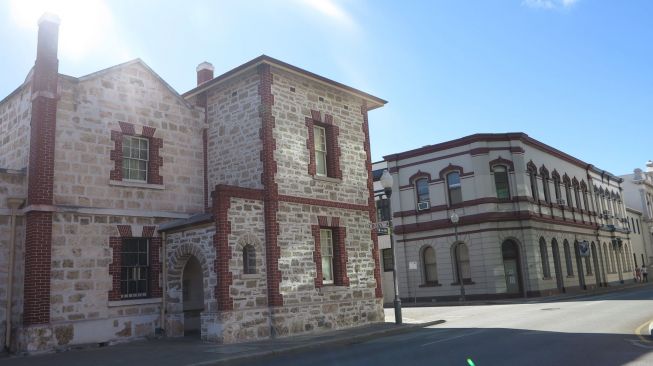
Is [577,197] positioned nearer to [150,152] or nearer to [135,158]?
[150,152]

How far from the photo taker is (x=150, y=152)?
17.7 meters

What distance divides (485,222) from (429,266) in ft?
15.7

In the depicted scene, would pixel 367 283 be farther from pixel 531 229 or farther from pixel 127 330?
pixel 531 229

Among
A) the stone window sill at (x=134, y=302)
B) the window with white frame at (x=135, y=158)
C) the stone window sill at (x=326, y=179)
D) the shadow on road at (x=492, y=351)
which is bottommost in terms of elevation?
the shadow on road at (x=492, y=351)

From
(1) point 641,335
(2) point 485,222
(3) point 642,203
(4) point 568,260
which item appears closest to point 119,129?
(1) point 641,335

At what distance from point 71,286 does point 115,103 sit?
5.60 meters

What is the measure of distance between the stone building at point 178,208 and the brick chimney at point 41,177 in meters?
0.04

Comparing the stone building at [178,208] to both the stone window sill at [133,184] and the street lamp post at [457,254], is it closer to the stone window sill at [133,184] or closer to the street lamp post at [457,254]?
the stone window sill at [133,184]

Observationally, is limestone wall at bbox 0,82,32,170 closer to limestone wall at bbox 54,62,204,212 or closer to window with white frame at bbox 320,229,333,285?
limestone wall at bbox 54,62,204,212

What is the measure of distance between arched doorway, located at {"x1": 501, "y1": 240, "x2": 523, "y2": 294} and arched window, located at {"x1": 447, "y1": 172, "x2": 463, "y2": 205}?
3.71 m

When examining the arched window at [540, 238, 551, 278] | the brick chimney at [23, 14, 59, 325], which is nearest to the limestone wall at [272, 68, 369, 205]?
the brick chimney at [23, 14, 59, 325]

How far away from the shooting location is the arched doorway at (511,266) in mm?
31297

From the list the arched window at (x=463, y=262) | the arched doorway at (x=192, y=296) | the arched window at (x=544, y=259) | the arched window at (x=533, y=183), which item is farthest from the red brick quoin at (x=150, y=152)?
the arched window at (x=544, y=259)

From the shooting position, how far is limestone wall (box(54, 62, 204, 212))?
15633 millimetres
